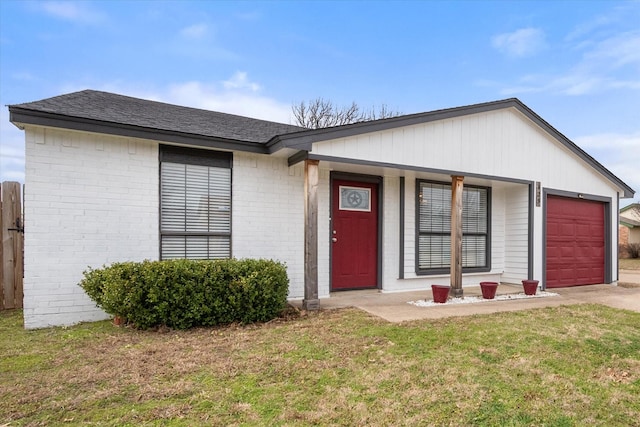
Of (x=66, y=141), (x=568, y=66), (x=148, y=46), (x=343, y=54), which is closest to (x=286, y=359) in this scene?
(x=66, y=141)

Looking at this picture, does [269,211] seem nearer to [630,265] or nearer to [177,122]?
[177,122]

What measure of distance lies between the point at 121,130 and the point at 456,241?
586 cm

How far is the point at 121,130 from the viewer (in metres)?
4.93

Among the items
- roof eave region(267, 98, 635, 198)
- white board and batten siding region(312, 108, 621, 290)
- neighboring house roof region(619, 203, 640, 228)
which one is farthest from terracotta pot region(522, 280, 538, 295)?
neighboring house roof region(619, 203, 640, 228)

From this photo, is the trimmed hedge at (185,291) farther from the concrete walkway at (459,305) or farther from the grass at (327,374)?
the concrete walkway at (459,305)

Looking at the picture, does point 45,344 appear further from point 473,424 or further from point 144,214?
point 473,424

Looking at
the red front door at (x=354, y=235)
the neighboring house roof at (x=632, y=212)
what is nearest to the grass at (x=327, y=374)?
the red front door at (x=354, y=235)

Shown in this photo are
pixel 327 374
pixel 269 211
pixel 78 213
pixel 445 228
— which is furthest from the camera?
pixel 445 228

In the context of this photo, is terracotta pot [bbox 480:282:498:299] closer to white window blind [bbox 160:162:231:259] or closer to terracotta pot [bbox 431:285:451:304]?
A: terracotta pot [bbox 431:285:451:304]

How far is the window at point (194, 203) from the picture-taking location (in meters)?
5.41

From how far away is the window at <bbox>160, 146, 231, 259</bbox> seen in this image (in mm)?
5414

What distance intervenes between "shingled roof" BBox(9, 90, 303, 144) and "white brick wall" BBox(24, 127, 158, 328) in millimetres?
308

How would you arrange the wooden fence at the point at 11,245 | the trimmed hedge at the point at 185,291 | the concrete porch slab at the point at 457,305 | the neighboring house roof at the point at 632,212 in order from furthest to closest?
the neighboring house roof at the point at 632,212 → the wooden fence at the point at 11,245 → the concrete porch slab at the point at 457,305 → the trimmed hedge at the point at 185,291

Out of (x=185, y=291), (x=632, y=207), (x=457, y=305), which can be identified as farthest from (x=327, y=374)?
(x=632, y=207)
